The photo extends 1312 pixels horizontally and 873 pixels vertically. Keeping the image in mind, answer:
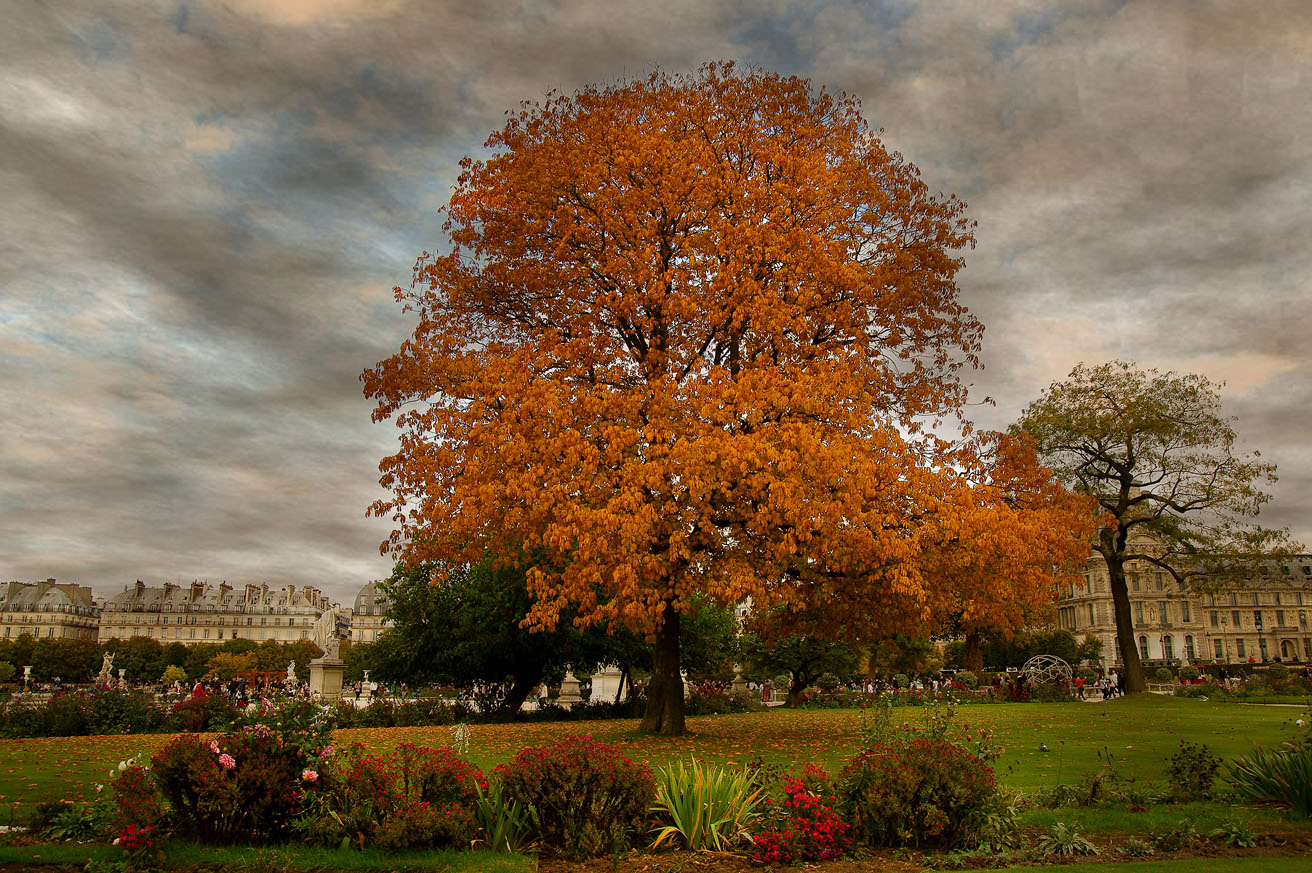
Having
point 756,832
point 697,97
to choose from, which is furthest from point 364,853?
point 697,97

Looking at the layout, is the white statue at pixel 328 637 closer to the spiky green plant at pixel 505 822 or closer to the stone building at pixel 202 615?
the spiky green plant at pixel 505 822

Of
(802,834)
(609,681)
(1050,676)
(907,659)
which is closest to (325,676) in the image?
(609,681)

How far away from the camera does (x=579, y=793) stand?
880cm

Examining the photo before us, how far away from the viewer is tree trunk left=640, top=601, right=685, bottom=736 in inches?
765

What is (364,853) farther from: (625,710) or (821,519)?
(625,710)

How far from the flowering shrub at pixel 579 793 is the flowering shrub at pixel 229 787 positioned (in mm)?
2228

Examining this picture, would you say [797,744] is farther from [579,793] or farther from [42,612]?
[42,612]

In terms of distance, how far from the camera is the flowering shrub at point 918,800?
8727 millimetres

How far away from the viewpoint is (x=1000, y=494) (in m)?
18.0

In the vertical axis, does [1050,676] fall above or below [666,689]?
below

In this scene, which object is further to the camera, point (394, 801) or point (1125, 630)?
point (1125, 630)

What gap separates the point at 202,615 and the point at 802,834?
177503 mm

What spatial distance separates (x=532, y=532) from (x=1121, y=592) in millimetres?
29687

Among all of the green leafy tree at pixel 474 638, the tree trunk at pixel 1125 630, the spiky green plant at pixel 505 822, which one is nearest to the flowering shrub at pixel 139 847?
the spiky green plant at pixel 505 822
